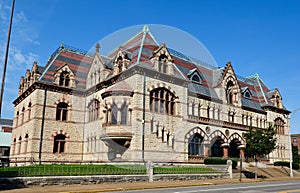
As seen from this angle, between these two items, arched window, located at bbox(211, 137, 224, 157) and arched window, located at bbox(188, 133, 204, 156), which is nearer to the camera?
arched window, located at bbox(188, 133, 204, 156)

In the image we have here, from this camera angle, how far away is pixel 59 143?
3481cm

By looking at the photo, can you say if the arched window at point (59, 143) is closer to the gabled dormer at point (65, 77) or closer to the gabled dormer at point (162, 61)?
the gabled dormer at point (65, 77)

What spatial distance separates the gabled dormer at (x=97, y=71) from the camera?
112 feet

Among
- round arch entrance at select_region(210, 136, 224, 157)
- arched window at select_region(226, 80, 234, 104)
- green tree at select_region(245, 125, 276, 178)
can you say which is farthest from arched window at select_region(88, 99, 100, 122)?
arched window at select_region(226, 80, 234, 104)

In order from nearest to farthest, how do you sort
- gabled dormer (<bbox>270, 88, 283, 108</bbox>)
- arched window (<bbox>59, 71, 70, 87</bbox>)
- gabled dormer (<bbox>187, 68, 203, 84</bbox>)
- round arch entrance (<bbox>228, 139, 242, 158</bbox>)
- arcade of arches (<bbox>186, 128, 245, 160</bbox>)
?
arcade of arches (<bbox>186, 128, 245, 160</bbox>) → arched window (<bbox>59, 71, 70, 87</bbox>) → gabled dormer (<bbox>187, 68, 203, 84</bbox>) → round arch entrance (<bbox>228, 139, 242, 158</bbox>) → gabled dormer (<bbox>270, 88, 283, 108</bbox>)

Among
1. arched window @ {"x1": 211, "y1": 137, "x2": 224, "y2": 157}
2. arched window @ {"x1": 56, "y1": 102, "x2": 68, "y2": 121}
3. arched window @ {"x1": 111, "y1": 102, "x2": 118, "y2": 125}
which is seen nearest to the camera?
arched window @ {"x1": 111, "y1": 102, "x2": 118, "y2": 125}

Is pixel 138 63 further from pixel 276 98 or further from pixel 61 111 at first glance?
pixel 276 98

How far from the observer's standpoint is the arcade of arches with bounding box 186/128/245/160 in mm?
33969

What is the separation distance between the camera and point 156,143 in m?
30.0

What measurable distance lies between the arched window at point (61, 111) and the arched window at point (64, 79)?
2.48 meters

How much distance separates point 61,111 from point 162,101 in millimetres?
12790

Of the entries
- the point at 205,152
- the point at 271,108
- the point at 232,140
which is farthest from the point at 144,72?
the point at 271,108

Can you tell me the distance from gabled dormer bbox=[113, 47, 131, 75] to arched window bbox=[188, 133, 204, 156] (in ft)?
36.7

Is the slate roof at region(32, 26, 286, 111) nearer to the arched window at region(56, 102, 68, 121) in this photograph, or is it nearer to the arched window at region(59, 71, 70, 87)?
the arched window at region(59, 71, 70, 87)
